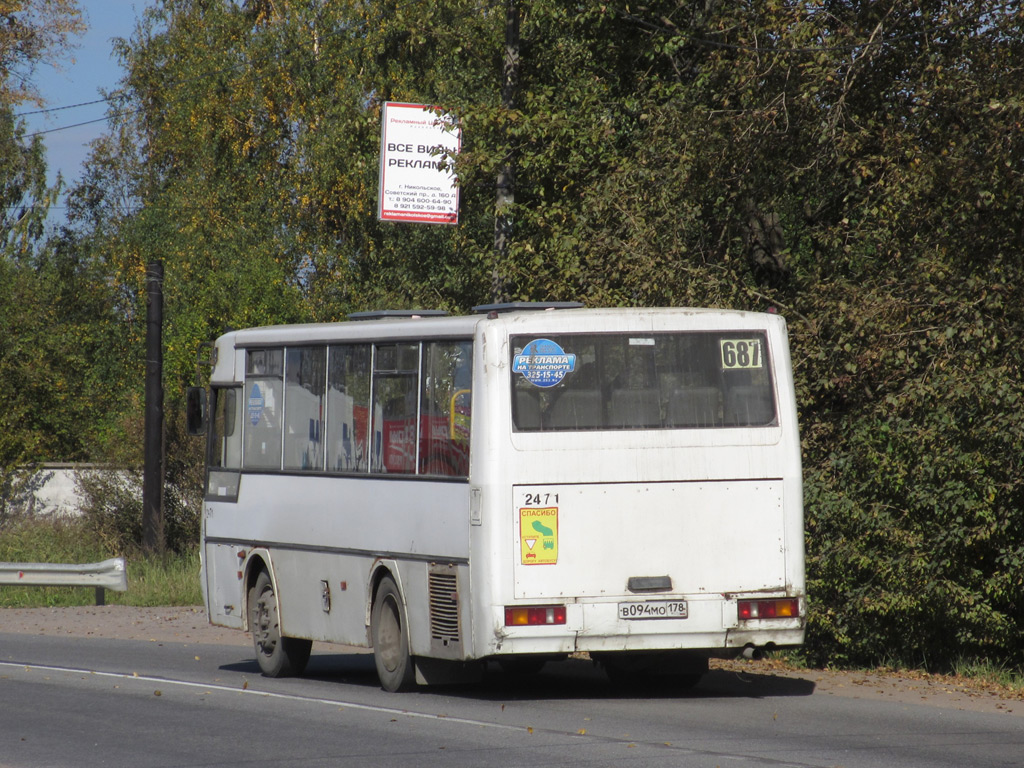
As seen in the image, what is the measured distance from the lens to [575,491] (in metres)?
11.7

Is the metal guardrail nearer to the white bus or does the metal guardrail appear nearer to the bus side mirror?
the bus side mirror

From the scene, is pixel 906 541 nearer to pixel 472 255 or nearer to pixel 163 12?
pixel 472 255

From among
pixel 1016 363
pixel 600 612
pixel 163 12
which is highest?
pixel 163 12

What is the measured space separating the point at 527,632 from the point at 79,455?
1491 inches

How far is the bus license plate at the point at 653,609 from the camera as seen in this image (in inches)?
457

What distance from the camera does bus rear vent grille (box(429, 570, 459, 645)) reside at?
38.8ft

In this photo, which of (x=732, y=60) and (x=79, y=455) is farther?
(x=79, y=455)

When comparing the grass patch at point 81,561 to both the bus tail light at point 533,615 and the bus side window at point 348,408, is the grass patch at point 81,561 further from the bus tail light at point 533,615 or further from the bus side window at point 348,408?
the bus tail light at point 533,615

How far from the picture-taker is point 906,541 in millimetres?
14133

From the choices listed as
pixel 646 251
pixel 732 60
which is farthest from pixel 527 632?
pixel 732 60

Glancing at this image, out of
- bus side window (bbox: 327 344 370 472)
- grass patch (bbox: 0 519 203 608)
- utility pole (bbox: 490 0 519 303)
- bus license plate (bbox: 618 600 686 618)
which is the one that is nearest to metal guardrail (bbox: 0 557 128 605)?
grass patch (bbox: 0 519 203 608)

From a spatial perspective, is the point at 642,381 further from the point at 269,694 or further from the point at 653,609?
the point at 269,694

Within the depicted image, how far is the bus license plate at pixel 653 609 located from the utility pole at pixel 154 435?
18446 mm

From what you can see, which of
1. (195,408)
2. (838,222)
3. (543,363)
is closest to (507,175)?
(838,222)
